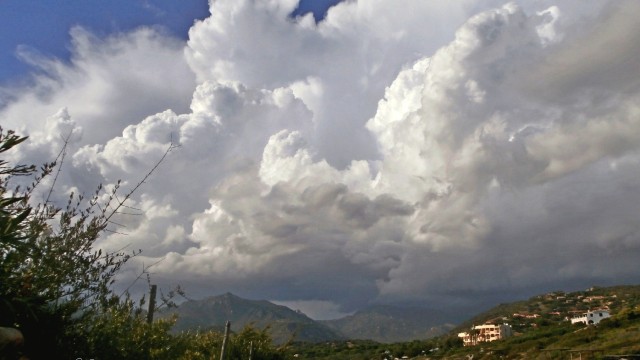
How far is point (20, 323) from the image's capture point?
362 inches

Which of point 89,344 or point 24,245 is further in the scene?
point 89,344

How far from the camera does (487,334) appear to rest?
164125 mm

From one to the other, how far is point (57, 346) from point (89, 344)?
2.27 ft

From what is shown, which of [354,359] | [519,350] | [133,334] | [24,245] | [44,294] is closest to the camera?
[24,245]

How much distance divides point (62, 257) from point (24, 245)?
4.05 feet

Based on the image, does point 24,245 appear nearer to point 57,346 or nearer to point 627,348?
point 57,346

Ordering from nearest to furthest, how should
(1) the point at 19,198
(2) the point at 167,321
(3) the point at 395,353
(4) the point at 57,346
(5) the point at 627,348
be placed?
(1) the point at 19,198, (4) the point at 57,346, (2) the point at 167,321, (5) the point at 627,348, (3) the point at 395,353

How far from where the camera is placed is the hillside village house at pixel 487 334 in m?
158

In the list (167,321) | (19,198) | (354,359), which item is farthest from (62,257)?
(354,359)

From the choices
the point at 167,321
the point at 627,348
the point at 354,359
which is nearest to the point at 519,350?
the point at 627,348

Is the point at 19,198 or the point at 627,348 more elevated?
the point at 19,198

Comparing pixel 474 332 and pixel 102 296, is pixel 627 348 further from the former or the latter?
pixel 474 332

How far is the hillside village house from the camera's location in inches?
6235

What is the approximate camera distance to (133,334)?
14.0 m
